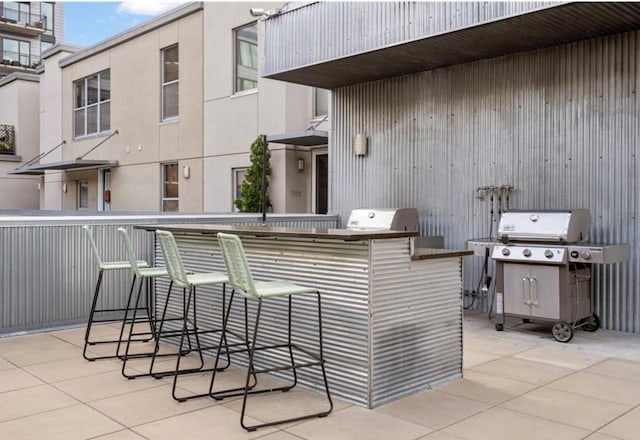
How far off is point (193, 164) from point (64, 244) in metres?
6.25

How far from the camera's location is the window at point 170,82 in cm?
1235

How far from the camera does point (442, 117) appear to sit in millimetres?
6902

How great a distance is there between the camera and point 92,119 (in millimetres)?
15453

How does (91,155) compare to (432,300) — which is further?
(91,155)

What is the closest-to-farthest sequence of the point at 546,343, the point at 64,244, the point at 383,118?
the point at 546,343 → the point at 64,244 → the point at 383,118

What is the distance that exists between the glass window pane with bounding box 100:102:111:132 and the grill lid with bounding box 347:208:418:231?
9.70 m

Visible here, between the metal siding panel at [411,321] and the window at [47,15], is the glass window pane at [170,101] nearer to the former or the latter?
the metal siding panel at [411,321]

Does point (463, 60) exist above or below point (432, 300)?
above

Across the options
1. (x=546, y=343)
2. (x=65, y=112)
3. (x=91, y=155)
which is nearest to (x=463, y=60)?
(x=546, y=343)

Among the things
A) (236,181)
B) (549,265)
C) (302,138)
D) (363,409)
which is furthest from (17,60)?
Answer: (363,409)

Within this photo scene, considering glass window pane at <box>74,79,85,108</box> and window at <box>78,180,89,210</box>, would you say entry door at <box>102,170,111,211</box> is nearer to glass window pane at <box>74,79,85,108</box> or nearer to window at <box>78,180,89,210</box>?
window at <box>78,180,89,210</box>

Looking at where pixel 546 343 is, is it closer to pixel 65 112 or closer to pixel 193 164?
pixel 193 164

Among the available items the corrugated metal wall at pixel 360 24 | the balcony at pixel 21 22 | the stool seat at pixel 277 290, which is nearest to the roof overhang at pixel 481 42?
the corrugated metal wall at pixel 360 24

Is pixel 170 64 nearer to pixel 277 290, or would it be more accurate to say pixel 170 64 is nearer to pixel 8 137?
pixel 8 137
